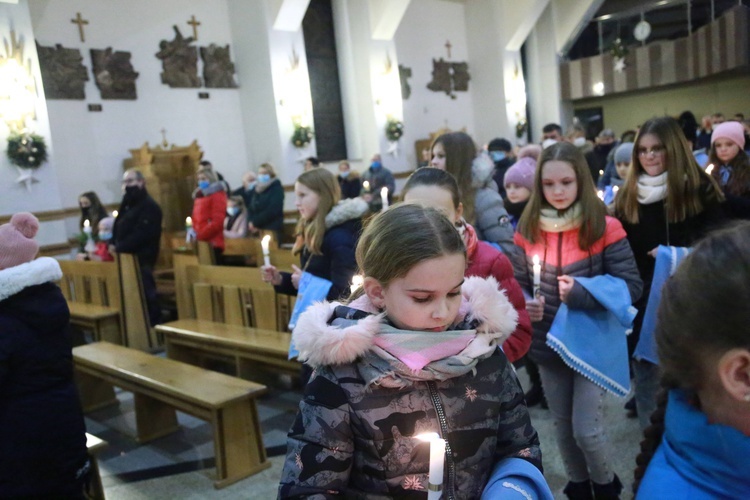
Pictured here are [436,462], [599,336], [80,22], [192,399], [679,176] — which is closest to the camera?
[436,462]

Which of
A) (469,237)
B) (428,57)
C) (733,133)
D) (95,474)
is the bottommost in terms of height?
(95,474)

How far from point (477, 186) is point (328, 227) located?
2.41 ft

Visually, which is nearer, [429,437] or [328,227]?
[429,437]

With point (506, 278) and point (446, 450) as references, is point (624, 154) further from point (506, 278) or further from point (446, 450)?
point (446, 450)

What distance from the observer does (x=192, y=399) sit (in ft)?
11.3

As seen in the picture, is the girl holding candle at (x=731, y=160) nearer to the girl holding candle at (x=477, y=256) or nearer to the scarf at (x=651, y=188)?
the scarf at (x=651, y=188)

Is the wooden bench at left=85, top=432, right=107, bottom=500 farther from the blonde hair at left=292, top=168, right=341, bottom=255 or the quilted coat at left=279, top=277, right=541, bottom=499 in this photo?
the quilted coat at left=279, top=277, right=541, bottom=499

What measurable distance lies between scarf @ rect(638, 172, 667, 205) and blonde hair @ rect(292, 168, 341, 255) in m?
1.41

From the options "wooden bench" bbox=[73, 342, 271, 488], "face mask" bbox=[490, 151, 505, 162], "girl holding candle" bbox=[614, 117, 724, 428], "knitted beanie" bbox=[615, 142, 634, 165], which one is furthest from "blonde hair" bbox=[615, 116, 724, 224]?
"face mask" bbox=[490, 151, 505, 162]

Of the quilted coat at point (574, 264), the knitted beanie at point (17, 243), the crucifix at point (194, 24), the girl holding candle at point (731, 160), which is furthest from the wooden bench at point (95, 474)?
the crucifix at point (194, 24)

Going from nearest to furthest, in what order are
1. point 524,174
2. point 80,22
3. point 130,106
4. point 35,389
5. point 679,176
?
point 35,389 < point 679,176 < point 524,174 < point 80,22 < point 130,106

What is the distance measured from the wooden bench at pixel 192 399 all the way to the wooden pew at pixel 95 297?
1.15m

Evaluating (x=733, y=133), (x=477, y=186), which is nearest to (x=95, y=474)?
(x=477, y=186)

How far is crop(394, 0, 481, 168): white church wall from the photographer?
46.0 feet
